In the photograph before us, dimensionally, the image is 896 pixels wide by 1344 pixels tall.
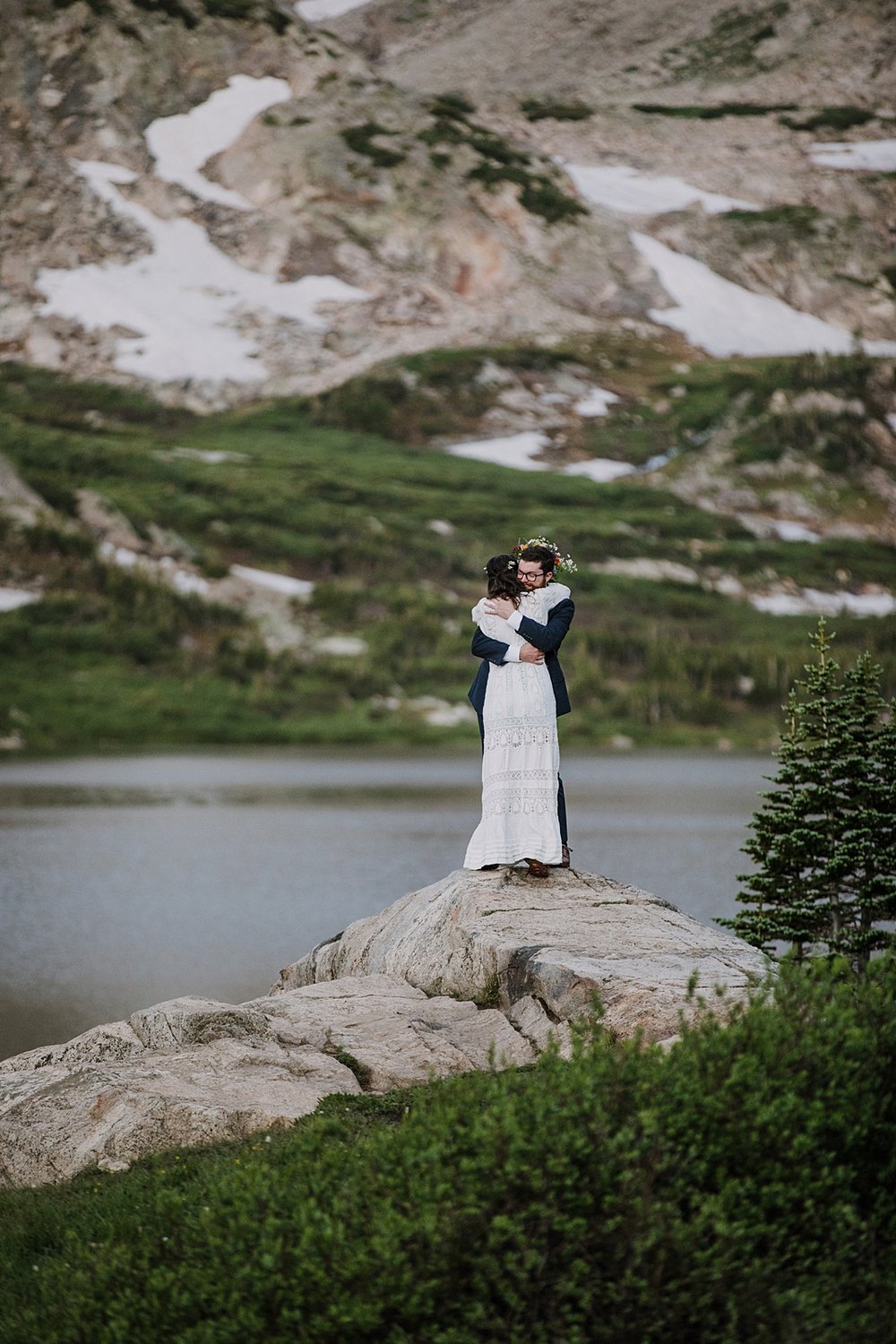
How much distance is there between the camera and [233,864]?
5531cm

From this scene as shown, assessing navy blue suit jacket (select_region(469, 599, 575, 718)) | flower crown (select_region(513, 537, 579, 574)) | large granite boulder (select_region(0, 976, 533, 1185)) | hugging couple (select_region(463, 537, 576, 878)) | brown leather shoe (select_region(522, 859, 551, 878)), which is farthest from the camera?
brown leather shoe (select_region(522, 859, 551, 878))

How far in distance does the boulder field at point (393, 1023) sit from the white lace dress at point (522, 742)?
0.80m

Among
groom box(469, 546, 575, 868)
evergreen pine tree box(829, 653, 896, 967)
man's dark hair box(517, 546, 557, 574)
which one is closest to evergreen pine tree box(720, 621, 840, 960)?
evergreen pine tree box(829, 653, 896, 967)

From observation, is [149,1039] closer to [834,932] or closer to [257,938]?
[834,932]

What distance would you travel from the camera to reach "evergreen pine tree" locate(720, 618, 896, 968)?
22125 millimetres

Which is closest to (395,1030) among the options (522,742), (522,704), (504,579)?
(522,742)

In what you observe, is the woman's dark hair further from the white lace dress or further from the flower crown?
the flower crown

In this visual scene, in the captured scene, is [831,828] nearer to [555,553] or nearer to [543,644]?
[555,553]

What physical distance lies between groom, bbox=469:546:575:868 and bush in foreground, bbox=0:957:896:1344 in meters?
8.19

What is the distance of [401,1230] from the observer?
6805 mm

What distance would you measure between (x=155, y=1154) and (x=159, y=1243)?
3.05m

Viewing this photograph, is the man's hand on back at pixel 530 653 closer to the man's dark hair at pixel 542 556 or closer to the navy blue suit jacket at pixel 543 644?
the navy blue suit jacket at pixel 543 644

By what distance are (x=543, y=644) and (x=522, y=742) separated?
3.98ft

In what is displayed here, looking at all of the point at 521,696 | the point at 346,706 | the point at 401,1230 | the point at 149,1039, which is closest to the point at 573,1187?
the point at 401,1230
